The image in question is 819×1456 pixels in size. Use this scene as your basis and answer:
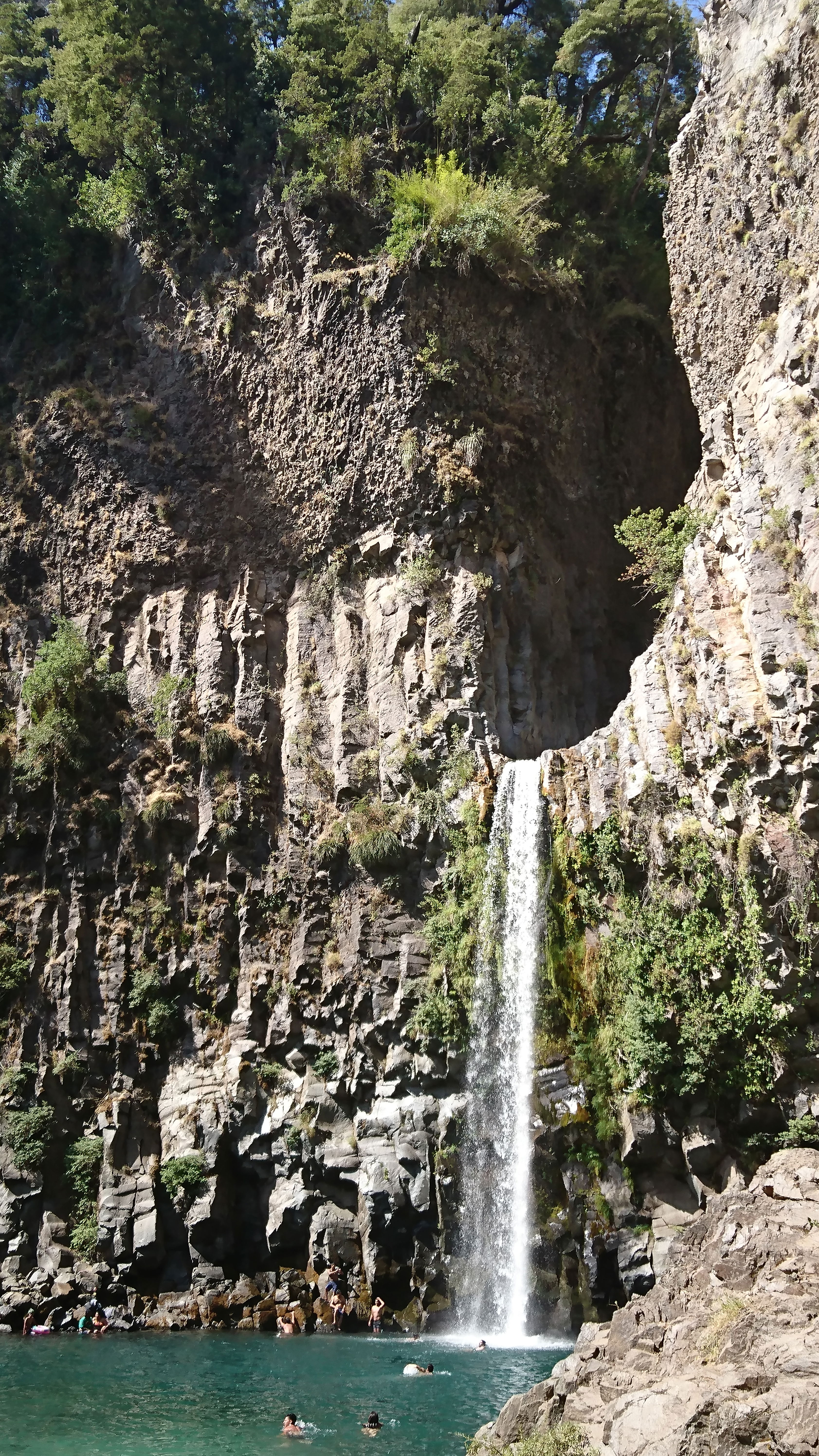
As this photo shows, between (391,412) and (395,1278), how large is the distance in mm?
18268

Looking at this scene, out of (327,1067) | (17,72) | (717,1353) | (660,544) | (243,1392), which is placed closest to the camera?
(717,1353)

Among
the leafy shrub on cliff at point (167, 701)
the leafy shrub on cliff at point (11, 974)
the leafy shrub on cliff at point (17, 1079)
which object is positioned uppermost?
the leafy shrub on cliff at point (167, 701)

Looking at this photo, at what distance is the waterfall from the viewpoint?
19.2 m

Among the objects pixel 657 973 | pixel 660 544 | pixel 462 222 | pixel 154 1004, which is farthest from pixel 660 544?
pixel 154 1004

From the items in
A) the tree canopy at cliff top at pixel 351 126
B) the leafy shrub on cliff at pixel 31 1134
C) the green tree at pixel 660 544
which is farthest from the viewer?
the tree canopy at cliff top at pixel 351 126

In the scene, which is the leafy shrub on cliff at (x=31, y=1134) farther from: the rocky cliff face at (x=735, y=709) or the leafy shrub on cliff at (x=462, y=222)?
the leafy shrub on cliff at (x=462, y=222)

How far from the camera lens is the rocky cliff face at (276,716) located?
2162 cm

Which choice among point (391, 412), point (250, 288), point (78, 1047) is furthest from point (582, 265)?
point (78, 1047)

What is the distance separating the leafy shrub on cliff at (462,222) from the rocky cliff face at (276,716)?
2.32 feet

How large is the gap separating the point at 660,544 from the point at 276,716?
30.9ft

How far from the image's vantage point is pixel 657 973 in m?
19.0

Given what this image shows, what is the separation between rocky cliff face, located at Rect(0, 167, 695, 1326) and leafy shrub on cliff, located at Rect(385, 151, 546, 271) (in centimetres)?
71

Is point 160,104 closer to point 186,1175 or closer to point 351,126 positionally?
point 351,126

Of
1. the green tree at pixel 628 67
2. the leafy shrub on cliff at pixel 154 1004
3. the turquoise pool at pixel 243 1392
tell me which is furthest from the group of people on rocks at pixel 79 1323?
the green tree at pixel 628 67
